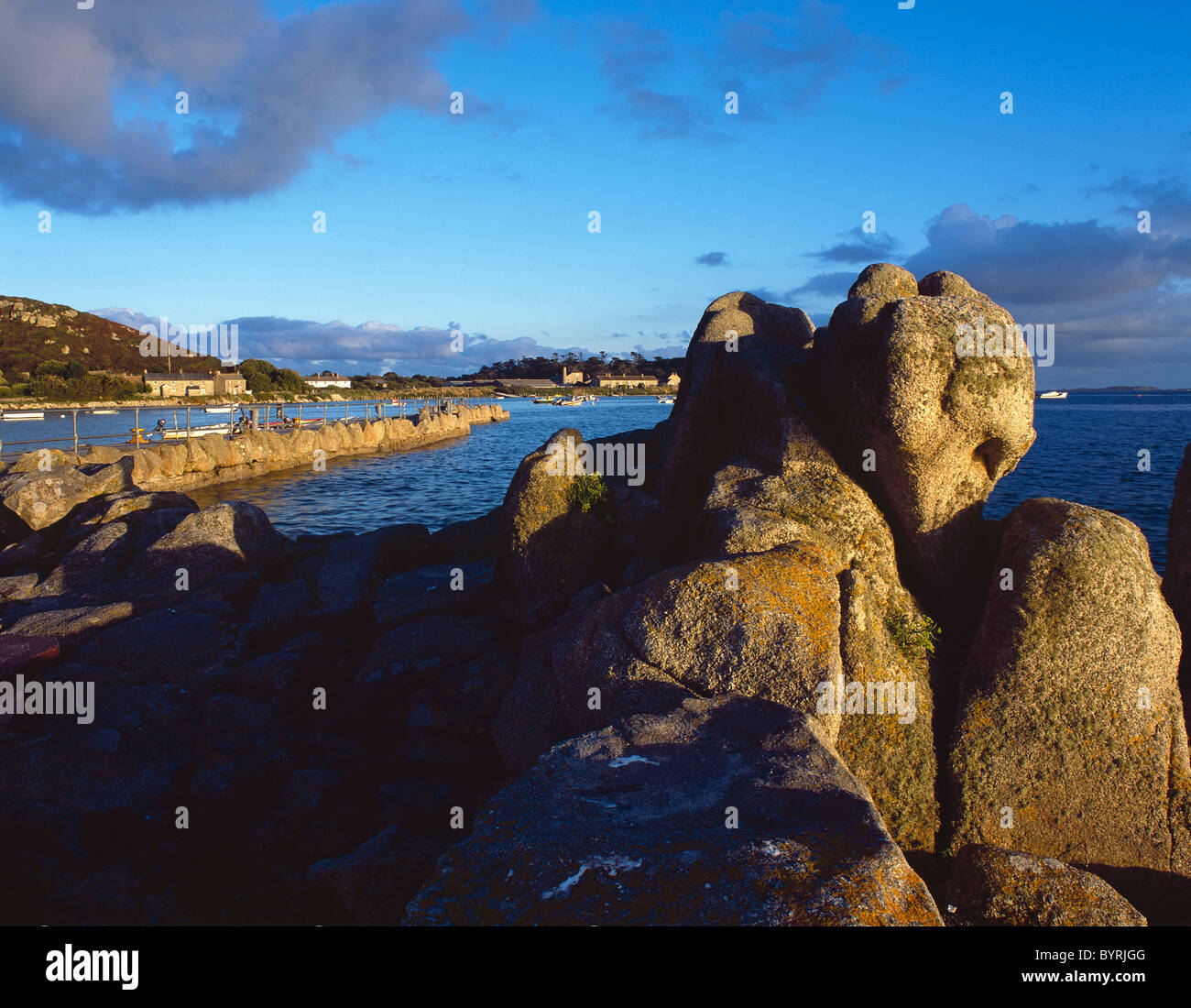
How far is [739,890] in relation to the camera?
3.49 meters

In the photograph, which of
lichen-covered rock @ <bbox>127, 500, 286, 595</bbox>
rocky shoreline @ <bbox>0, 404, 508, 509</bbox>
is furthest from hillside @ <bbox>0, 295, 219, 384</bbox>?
lichen-covered rock @ <bbox>127, 500, 286, 595</bbox>

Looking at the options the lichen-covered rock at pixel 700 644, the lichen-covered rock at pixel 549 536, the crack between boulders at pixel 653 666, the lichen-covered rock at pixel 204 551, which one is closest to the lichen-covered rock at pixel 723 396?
the lichen-covered rock at pixel 549 536

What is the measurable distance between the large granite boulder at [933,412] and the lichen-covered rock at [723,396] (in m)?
1.15

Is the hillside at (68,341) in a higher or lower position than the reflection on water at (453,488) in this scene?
higher

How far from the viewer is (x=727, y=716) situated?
5.66m

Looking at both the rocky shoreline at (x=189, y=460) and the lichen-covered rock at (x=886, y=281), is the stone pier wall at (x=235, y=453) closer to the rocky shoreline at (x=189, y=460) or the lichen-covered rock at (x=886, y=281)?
the rocky shoreline at (x=189, y=460)

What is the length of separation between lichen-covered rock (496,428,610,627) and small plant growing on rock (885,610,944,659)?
4.26m

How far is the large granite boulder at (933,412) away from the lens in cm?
805

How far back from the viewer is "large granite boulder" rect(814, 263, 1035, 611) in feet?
26.4

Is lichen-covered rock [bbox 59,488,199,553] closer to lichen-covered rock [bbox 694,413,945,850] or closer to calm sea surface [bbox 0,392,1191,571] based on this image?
calm sea surface [bbox 0,392,1191,571]
